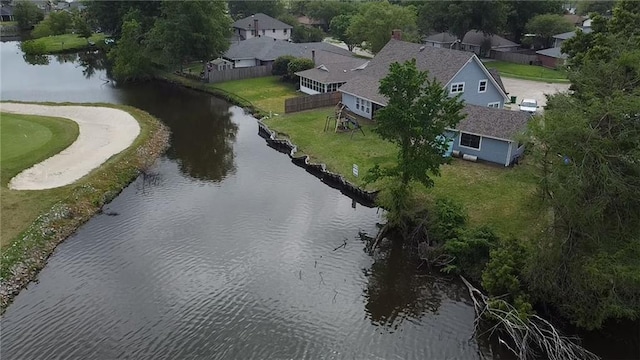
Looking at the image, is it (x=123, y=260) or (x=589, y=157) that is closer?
(x=589, y=157)

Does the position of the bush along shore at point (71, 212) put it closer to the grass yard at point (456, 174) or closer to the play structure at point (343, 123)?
the grass yard at point (456, 174)

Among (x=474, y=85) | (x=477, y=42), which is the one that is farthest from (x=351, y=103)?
(x=477, y=42)

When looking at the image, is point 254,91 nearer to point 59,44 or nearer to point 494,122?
point 494,122

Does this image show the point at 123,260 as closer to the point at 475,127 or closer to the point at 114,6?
the point at 475,127

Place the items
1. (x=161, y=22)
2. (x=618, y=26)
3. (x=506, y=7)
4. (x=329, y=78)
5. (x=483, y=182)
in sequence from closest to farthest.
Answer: (x=483, y=182), (x=618, y=26), (x=329, y=78), (x=161, y=22), (x=506, y=7)

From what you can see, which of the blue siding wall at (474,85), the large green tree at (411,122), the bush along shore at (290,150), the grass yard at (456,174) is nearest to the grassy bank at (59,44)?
the bush along shore at (290,150)

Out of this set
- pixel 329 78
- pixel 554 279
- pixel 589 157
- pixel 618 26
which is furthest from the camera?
pixel 329 78

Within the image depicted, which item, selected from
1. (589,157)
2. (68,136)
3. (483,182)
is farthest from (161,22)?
(589,157)
